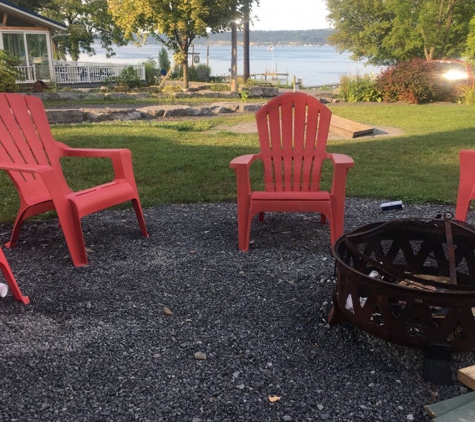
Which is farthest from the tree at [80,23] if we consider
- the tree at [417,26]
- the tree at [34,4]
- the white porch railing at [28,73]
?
the tree at [417,26]

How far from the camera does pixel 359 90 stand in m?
15.2

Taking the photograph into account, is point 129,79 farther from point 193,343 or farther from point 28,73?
point 193,343

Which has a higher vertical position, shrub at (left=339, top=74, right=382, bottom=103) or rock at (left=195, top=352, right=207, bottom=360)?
shrub at (left=339, top=74, right=382, bottom=103)

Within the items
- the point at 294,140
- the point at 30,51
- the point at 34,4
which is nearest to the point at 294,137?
the point at 294,140

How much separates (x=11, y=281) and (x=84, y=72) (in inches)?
798

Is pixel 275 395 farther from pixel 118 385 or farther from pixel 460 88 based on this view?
pixel 460 88

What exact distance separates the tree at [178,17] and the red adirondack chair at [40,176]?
15726mm

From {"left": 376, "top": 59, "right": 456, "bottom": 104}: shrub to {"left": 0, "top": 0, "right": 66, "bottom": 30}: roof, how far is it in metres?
12.3

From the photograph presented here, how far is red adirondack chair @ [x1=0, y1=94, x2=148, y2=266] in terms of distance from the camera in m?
3.26

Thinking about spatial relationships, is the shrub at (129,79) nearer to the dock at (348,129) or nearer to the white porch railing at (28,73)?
the white porch railing at (28,73)

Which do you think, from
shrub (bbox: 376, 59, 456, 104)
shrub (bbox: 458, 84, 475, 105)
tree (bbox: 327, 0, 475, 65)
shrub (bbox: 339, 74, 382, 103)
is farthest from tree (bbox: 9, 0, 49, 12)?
shrub (bbox: 458, 84, 475, 105)

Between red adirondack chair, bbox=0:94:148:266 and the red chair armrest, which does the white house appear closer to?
red adirondack chair, bbox=0:94:148:266

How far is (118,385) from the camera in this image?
2109 millimetres

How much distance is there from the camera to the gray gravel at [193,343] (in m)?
2.00
